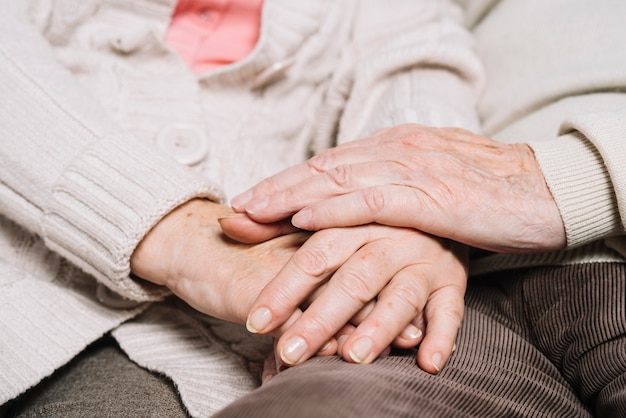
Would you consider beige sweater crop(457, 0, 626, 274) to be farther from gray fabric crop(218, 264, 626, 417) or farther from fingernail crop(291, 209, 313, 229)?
fingernail crop(291, 209, 313, 229)

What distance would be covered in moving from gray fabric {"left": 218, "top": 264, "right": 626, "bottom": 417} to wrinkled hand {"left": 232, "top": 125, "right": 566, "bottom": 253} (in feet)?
0.23

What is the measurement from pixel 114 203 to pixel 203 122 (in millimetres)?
288

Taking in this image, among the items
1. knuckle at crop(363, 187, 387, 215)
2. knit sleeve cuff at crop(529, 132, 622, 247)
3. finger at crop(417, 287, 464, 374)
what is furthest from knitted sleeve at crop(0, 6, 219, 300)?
knit sleeve cuff at crop(529, 132, 622, 247)

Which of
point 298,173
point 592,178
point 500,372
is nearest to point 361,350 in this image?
point 500,372

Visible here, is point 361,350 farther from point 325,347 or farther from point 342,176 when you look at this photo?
point 342,176

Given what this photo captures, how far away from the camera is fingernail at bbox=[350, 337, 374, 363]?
1.74ft

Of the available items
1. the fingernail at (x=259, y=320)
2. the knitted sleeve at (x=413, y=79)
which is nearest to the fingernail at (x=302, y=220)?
the fingernail at (x=259, y=320)

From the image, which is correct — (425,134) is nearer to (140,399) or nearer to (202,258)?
(202,258)

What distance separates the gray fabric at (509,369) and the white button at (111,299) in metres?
0.34

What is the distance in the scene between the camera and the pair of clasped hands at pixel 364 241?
57 centimetres

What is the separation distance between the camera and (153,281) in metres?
0.69

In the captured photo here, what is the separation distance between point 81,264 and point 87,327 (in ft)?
0.28

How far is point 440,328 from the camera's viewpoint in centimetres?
58

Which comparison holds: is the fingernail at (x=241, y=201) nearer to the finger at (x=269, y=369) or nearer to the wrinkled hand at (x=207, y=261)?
the wrinkled hand at (x=207, y=261)
